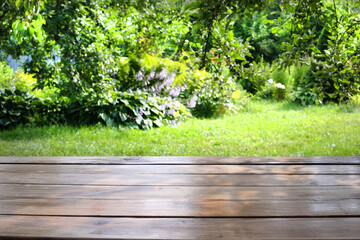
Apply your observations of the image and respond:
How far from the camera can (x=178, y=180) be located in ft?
5.66

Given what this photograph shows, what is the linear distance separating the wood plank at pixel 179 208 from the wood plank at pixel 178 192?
0.16 feet

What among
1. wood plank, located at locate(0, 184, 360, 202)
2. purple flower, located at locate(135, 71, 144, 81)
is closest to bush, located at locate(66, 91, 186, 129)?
purple flower, located at locate(135, 71, 144, 81)

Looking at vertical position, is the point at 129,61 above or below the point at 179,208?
below

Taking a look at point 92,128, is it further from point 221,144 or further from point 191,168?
point 191,168

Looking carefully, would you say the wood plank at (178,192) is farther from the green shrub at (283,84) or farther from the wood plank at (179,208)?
the green shrub at (283,84)

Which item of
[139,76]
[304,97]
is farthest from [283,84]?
[139,76]

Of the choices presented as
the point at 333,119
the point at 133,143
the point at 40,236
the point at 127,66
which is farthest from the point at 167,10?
the point at 333,119

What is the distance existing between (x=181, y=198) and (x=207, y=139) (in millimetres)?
3562

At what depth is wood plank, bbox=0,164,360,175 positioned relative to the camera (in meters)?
1.86

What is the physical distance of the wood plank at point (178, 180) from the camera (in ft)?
5.46

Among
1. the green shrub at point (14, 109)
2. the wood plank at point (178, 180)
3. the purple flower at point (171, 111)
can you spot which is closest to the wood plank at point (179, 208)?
the wood plank at point (178, 180)

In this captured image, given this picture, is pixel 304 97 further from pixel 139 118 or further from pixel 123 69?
pixel 139 118

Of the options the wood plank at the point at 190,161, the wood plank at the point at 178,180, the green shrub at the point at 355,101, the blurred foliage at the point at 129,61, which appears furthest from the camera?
the green shrub at the point at 355,101

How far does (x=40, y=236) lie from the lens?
1.13 metres
